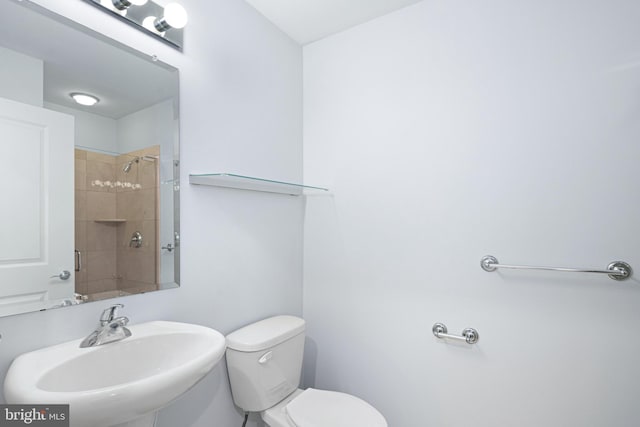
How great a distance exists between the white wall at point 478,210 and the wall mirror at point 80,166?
2.97ft

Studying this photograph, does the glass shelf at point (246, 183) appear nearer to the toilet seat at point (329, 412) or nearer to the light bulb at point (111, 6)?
the light bulb at point (111, 6)

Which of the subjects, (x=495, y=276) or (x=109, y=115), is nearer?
(x=109, y=115)

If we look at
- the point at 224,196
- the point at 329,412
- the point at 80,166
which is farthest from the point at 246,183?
the point at 329,412

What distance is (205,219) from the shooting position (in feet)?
4.40

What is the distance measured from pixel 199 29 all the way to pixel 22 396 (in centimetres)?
133

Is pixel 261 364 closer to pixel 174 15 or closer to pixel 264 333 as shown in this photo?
pixel 264 333

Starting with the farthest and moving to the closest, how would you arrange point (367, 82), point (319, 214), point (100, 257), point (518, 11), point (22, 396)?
point (319, 214), point (367, 82), point (518, 11), point (100, 257), point (22, 396)

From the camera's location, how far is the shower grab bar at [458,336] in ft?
4.54

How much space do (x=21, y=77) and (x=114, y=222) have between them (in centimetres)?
47

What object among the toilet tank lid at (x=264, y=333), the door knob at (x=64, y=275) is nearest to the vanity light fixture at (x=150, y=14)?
the door knob at (x=64, y=275)

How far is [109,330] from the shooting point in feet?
3.15

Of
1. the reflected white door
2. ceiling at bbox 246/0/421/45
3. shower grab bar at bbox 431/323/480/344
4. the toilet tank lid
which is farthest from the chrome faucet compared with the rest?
ceiling at bbox 246/0/421/45

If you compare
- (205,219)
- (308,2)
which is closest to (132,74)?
(205,219)

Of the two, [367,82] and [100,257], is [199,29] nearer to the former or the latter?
[367,82]
